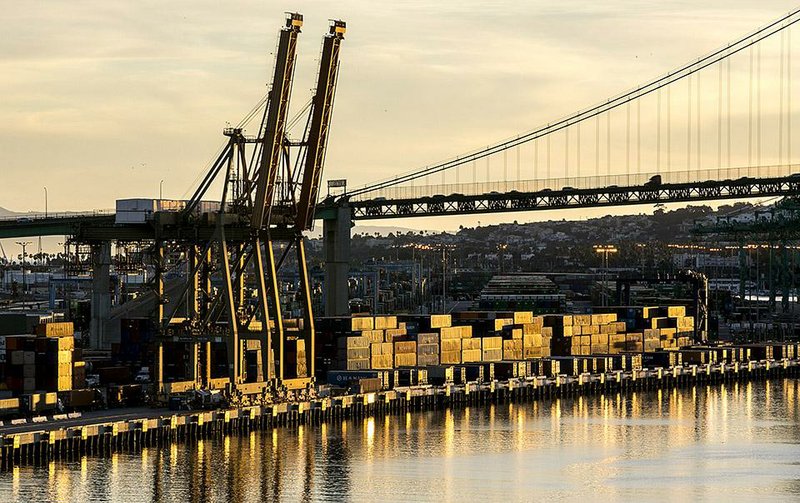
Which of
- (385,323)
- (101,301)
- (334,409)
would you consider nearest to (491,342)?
(385,323)

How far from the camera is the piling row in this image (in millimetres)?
61312

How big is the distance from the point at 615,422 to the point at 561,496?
24.0 m

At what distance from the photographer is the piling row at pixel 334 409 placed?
6131 cm

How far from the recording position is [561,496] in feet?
186

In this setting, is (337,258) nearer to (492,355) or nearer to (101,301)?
(101,301)

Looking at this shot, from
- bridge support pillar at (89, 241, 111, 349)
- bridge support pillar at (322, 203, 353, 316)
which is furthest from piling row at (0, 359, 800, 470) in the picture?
bridge support pillar at (322, 203, 353, 316)

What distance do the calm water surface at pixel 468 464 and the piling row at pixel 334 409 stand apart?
4.29ft

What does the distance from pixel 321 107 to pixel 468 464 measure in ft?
70.5

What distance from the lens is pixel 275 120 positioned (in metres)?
74.8

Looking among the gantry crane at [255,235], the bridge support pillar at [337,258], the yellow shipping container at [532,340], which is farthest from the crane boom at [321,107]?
the bridge support pillar at [337,258]

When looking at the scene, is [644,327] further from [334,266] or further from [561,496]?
[561,496]

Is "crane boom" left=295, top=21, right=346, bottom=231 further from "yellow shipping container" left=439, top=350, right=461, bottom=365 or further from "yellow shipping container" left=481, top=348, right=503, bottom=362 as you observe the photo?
"yellow shipping container" left=481, top=348, right=503, bottom=362

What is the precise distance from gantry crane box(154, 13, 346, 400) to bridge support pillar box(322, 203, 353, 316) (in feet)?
133

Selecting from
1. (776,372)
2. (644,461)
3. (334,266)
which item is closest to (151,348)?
(644,461)
